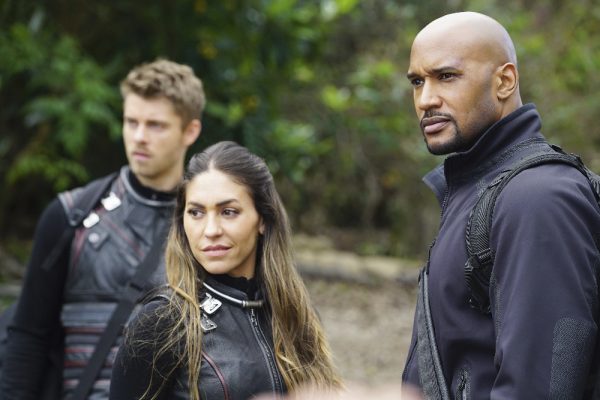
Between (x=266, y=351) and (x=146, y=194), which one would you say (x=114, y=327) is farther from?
(x=266, y=351)

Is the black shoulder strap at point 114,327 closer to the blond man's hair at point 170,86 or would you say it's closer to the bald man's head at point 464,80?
the blond man's hair at point 170,86

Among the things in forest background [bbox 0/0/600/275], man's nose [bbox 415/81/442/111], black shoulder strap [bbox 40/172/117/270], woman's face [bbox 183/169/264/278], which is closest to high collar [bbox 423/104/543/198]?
man's nose [bbox 415/81/442/111]

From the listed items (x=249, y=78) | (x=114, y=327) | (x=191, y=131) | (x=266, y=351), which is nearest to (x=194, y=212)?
(x=266, y=351)

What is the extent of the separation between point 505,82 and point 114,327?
177 cm

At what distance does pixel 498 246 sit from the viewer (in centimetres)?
186

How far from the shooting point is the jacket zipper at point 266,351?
2.47m

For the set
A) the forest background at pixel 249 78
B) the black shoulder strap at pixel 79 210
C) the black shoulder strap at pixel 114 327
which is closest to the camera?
the black shoulder strap at pixel 114 327

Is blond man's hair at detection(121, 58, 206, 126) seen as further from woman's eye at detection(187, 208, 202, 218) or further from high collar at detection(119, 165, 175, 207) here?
woman's eye at detection(187, 208, 202, 218)

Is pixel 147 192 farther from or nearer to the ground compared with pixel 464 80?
nearer to the ground

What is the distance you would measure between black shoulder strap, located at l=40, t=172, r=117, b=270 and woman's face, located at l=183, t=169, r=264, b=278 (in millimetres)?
743

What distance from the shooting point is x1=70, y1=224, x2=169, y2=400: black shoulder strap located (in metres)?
3.11

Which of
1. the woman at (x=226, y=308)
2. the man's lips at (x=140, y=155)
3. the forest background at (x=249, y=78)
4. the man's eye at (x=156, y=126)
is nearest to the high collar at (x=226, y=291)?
the woman at (x=226, y=308)

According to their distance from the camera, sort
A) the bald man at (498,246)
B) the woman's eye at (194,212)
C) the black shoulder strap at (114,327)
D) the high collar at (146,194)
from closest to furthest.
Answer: the bald man at (498,246)
the woman's eye at (194,212)
the black shoulder strap at (114,327)
the high collar at (146,194)

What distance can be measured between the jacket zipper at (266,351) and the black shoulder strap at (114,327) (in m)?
0.66
